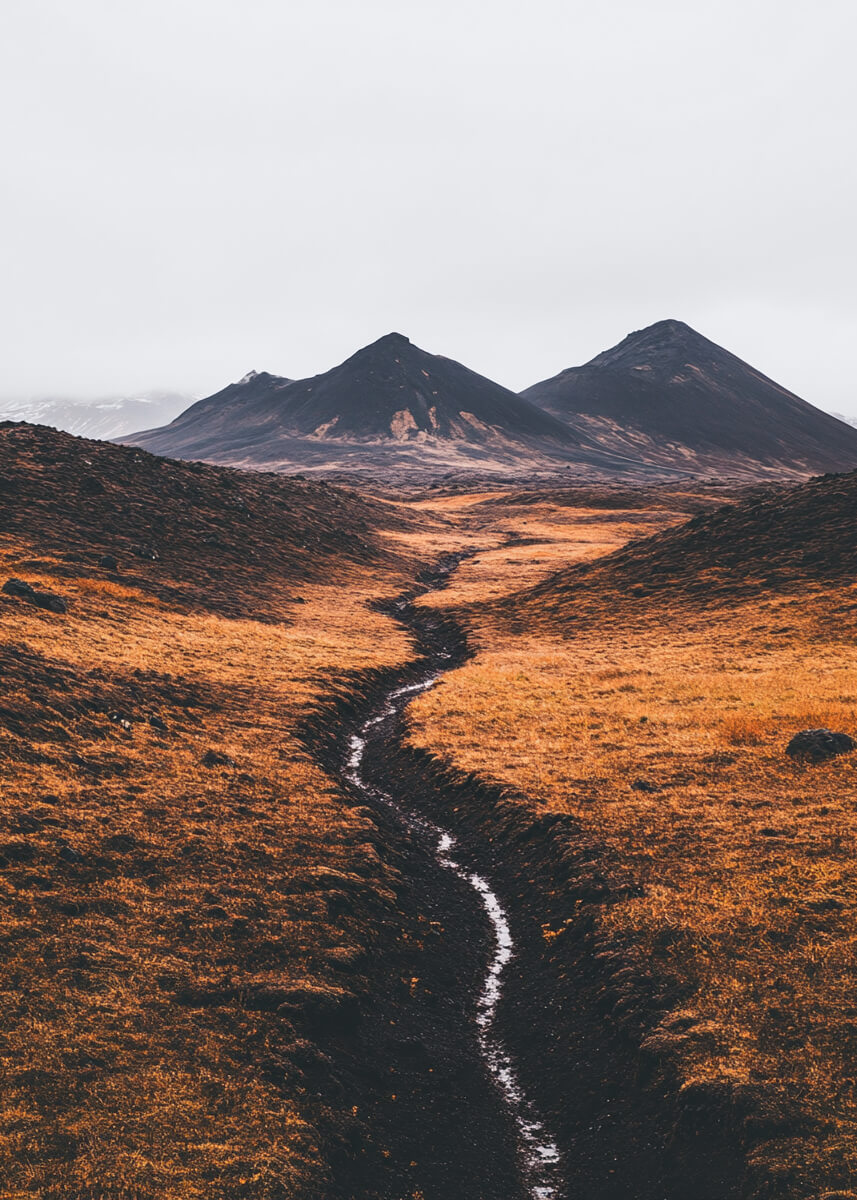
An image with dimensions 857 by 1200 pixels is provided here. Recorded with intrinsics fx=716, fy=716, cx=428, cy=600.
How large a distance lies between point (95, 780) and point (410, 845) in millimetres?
12888

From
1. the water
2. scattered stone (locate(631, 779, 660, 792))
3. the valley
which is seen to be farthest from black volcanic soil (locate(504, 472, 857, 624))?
the water

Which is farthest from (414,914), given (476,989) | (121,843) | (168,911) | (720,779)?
(720,779)

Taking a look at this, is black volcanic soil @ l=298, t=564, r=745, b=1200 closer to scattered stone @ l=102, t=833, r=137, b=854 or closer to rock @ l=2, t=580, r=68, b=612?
scattered stone @ l=102, t=833, r=137, b=854

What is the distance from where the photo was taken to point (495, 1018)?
20.4 meters

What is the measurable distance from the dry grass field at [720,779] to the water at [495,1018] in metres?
3.36

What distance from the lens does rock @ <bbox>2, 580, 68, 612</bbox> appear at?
1933 inches

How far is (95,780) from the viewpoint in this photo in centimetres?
2842

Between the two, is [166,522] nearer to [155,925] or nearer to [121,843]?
[121,843]

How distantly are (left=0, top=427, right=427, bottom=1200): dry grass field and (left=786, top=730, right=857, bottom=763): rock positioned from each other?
19.1 metres

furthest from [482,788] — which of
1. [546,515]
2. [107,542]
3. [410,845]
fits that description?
[546,515]

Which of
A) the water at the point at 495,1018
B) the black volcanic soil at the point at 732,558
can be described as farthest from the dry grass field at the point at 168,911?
the black volcanic soil at the point at 732,558

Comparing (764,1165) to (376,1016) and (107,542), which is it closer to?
(376,1016)

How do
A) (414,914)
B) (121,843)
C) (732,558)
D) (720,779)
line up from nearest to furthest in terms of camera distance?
(121,843) < (414,914) < (720,779) < (732,558)

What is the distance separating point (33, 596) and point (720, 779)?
44.9 m
